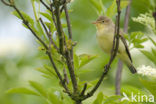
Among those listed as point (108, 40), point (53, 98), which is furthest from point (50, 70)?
point (108, 40)

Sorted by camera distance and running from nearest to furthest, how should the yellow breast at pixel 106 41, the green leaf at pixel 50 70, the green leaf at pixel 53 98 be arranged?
the green leaf at pixel 53 98 → the green leaf at pixel 50 70 → the yellow breast at pixel 106 41

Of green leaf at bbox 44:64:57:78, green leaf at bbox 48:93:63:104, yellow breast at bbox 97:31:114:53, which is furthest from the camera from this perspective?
yellow breast at bbox 97:31:114:53

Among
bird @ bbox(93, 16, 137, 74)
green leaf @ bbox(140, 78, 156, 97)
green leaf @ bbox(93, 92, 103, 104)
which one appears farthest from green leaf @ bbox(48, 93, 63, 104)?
bird @ bbox(93, 16, 137, 74)

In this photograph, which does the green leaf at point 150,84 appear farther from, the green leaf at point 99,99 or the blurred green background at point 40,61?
the blurred green background at point 40,61

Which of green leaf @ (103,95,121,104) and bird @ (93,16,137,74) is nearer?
green leaf @ (103,95,121,104)

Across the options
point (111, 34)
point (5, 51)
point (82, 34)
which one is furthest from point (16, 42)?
point (111, 34)

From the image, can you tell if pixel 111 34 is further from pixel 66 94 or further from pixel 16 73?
pixel 66 94

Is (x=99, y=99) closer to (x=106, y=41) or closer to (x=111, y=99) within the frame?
(x=111, y=99)

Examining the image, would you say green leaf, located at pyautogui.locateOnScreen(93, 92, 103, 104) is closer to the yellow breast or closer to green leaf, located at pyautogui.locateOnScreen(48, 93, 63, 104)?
green leaf, located at pyautogui.locateOnScreen(48, 93, 63, 104)

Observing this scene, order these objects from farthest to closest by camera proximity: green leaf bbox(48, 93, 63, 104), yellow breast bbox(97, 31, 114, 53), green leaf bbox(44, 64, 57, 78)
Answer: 1. yellow breast bbox(97, 31, 114, 53)
2. green leaf bbox(44, 64, 57, 78)
3. green leaf bbox(48, 93, 63, 104)

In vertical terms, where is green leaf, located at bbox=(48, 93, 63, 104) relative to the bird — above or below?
above

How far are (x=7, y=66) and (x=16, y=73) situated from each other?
0.40ft

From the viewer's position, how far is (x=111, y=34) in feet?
10.4

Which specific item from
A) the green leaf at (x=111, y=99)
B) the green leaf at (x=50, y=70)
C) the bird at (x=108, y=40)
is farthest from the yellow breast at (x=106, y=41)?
the green leaf at (x=111, y=99)
